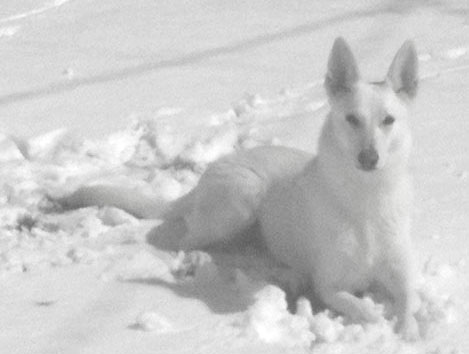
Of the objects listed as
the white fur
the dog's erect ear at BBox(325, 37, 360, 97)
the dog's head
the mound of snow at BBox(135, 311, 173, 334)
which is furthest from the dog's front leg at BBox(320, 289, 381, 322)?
the dog's erect ear at BBox(325, 37, 360, 97)

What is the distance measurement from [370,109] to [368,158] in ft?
0.70

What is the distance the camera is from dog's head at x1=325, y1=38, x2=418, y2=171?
13.6 ft

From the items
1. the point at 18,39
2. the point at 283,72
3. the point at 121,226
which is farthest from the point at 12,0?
the point at 121,226

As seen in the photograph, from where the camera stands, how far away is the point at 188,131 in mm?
6426

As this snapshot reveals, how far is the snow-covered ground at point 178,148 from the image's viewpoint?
413 cm

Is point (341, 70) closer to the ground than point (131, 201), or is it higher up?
higher up

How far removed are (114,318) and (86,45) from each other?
14.0ft

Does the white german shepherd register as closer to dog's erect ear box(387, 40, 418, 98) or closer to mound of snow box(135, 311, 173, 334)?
dog's erect ear box(387, 40, 418, 98)

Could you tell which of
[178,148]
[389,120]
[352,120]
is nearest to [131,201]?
[178,148]

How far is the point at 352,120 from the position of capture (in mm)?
4223

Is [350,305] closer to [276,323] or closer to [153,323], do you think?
[276,323]

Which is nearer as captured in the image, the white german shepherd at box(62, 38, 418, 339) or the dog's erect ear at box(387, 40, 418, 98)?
the white german shepherd at box(62, 38, 418, 339)

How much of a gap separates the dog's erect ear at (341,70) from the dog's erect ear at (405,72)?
0.15 meters

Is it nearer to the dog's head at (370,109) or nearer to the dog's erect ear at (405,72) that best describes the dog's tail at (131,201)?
the dog's head at (370,109)
